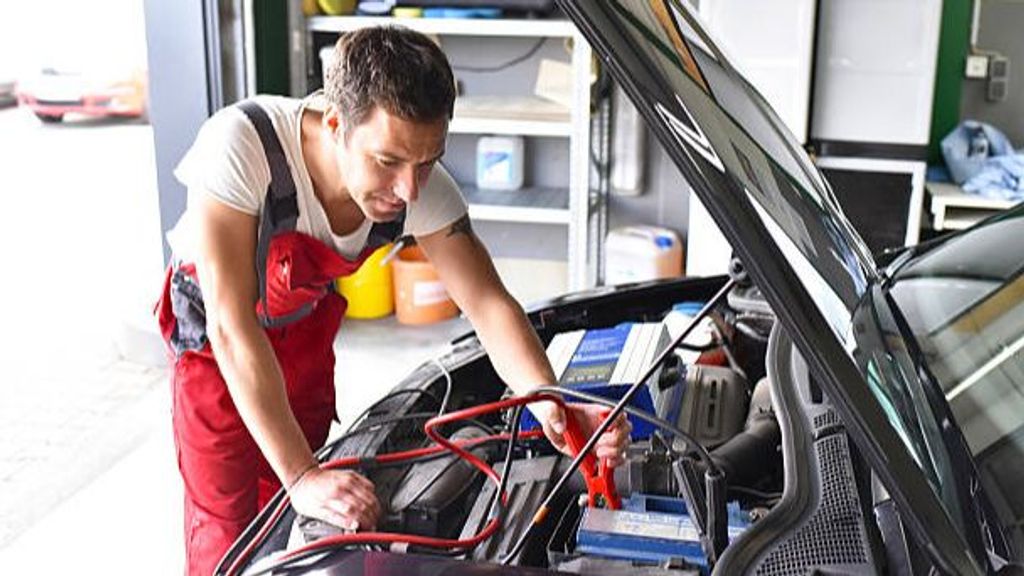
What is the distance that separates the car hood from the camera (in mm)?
1082

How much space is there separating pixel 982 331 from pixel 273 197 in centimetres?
108

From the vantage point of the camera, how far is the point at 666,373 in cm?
190

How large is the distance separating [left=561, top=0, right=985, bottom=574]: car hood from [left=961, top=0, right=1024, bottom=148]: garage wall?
3.19m

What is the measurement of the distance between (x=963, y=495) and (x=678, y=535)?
39 centimetres

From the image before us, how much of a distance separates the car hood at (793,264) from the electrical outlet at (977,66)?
3.12m

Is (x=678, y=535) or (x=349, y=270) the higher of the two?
(x=349, y=270)

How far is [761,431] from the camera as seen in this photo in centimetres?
171

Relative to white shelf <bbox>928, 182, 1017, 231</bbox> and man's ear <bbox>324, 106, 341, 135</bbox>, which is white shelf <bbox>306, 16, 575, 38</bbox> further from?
man's ear <bbox>324, 106, 341, 135</bbox>

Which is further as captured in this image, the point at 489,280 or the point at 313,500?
the point at 489,280

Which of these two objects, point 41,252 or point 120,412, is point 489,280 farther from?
point 41,252

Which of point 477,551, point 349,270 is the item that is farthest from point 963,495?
point 349,270

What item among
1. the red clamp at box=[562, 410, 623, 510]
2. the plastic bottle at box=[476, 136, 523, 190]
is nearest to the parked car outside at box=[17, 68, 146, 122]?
the plastic bottle at box=[476, 136, 523, 190]

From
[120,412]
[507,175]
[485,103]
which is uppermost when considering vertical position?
[485,103]

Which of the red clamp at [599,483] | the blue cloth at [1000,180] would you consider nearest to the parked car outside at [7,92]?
the blue cloth at [1000,180]
